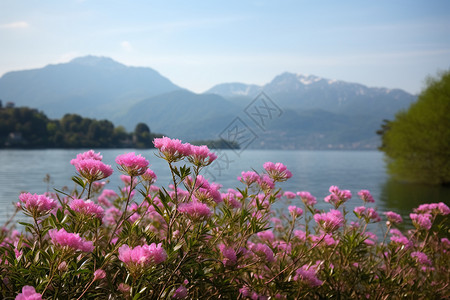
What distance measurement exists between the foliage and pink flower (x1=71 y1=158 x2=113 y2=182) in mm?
90427

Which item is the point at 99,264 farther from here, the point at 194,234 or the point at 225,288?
the point at 225,288

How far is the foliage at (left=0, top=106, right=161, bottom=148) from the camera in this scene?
8788cm

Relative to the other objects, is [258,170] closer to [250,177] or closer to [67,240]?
[250,177]

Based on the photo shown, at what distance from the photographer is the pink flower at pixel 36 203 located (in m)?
1.84

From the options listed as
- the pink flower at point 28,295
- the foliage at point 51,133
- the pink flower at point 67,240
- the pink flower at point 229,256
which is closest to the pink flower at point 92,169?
the pink flower at point 67,240

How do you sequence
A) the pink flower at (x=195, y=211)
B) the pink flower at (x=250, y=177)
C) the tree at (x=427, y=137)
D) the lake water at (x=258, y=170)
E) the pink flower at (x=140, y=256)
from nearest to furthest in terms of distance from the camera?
the pink flower at (x=140, y=256) → the pink flower at (x=195, y=211) → the pink flower at (x=250, y=177) → the lake water at (x=258, y=170) → the tree at (x=427, y=137)

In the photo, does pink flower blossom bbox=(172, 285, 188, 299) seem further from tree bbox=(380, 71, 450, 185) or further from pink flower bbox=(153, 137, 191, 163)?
tree bbox=(380, 71, 450, 185)

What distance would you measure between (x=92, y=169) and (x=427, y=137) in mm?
33733

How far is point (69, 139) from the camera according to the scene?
293ft

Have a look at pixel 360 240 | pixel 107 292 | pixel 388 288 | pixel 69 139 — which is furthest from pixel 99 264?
pixel 69 139

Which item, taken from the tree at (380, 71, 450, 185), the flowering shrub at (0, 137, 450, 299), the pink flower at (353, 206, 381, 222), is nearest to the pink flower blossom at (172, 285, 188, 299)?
the flowering shrub at (0, 137, 450, 299)

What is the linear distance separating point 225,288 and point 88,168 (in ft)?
3.18

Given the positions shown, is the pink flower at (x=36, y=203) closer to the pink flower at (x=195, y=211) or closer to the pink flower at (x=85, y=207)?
the pink flower at (x=85, y=207)

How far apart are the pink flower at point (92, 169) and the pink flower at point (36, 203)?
A: 0.20 metres
